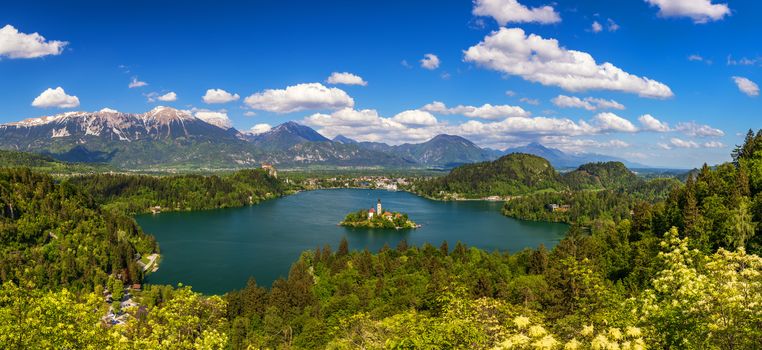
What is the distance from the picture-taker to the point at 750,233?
119 feet

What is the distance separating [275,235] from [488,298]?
77.4m

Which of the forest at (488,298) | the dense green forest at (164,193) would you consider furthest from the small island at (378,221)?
the dense green forest at (164,193)

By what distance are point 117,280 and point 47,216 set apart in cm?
2303

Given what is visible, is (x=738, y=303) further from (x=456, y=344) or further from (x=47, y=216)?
(x=47, y=216)

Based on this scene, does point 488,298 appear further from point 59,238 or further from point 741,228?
point 59,238

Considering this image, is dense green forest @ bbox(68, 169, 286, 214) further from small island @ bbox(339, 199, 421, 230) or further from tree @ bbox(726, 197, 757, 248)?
tree @ bbox(726, 197, 757, 248)

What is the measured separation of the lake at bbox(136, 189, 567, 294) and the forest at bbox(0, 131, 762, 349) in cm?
958

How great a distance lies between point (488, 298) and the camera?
74.8 feet

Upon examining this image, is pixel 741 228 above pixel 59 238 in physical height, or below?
above

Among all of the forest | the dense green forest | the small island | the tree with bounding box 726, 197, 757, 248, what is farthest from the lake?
the tree with bounding box 726, 197, 757, 248

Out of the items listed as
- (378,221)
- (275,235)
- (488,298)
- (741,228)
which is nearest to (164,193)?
(275,235)

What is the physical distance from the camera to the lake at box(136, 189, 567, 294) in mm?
65438

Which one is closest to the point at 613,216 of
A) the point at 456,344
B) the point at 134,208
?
the point at 456,344

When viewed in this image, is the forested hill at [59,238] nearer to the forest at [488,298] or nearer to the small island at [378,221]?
the forest at [488,298]
